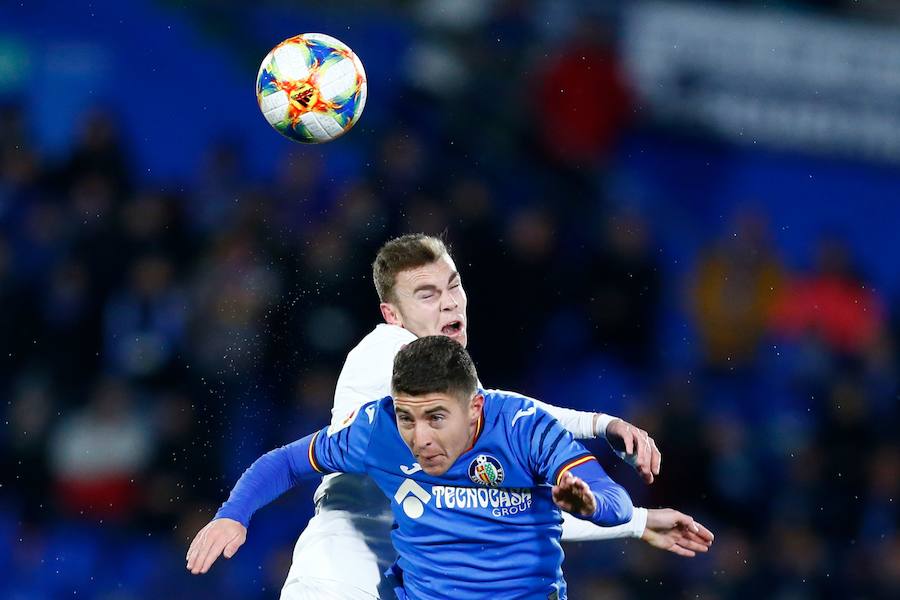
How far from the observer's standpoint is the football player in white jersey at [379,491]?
15.3 ft

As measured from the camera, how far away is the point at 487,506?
4.32 meters

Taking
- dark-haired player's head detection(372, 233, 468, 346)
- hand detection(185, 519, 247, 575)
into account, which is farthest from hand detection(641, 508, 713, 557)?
hand detection(185, 519, 247, 575)

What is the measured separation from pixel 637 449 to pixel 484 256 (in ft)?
15.9

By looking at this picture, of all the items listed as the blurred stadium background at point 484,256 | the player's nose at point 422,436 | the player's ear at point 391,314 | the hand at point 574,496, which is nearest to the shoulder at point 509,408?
the player's nose at point 422,436

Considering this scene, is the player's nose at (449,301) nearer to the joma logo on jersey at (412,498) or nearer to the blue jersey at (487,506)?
the blue jersey at (487,506)

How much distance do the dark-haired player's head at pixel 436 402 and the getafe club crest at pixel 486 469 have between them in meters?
0.06

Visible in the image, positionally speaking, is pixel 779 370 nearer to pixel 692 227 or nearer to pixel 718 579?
pixel 692 227

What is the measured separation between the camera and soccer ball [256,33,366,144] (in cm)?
589

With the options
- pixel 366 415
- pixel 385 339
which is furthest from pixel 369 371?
pixel 366 415

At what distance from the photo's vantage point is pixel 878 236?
11.7 m

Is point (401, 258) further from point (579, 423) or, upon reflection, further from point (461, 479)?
point (461, 479)

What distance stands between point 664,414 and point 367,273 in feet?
7.61

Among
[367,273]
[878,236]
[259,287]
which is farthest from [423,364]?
[878,236]

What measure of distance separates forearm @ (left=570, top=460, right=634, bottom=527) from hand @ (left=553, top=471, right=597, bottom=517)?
0.20 feet
